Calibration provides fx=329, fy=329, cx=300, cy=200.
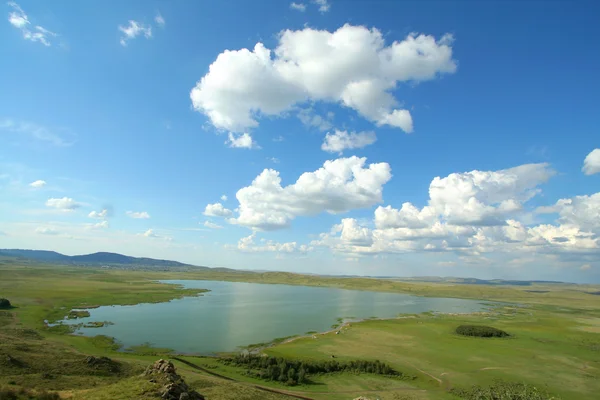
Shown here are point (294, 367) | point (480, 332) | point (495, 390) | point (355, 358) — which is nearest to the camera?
point (495, 390)

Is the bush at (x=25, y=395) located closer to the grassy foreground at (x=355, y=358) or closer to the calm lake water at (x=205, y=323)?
the grassy foreground at (x=355, y=358)

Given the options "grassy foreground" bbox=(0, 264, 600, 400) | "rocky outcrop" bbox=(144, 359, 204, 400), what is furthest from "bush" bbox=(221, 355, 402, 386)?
"rocky outcrop" bbox=(144, 359, 204, 400)

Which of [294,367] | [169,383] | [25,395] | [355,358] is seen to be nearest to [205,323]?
[294,367]

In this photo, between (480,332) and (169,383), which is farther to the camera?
(480,332)

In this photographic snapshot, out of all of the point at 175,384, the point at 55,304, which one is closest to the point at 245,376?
the point at 175,384

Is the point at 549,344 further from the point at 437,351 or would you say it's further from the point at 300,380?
the point at 300,380

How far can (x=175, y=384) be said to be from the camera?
26.0 metres

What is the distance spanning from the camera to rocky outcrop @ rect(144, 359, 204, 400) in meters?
24.9

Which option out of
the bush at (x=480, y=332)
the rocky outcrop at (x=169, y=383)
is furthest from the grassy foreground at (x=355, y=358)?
the bush at (x=480, y=332)

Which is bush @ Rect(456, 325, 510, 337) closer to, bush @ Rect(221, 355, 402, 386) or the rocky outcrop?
bush @ Rect(221, 355, 402, 386)

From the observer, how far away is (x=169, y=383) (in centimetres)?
2622

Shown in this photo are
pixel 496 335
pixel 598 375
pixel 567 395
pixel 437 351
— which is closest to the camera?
pixel 567 395

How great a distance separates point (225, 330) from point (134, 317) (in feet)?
94.5

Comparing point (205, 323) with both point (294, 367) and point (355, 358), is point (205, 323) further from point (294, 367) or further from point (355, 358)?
point (355, 358)
